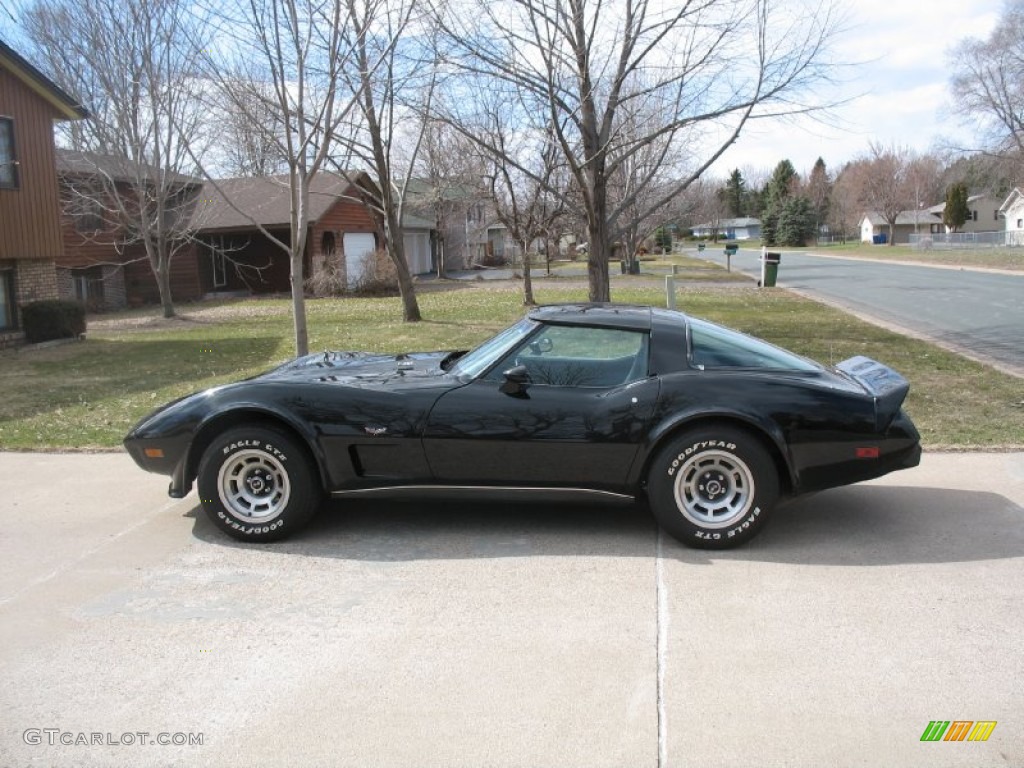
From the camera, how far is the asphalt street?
1360 cm

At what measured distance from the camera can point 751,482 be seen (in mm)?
4594

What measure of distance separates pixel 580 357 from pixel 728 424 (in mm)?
969

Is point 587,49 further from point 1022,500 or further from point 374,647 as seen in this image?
point 374,647

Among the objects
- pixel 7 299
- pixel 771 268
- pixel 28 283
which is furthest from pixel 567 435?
pixel 771 268

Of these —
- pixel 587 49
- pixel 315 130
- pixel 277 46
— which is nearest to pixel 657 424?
pixel 315 130

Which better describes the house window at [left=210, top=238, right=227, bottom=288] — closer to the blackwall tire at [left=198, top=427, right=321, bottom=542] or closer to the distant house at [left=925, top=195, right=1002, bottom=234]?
the blackwall tire at [left=198, top=427, right=321, bottom=542]

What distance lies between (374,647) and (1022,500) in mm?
4116

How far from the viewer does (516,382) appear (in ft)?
15.5

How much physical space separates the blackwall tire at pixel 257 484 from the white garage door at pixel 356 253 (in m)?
27.4

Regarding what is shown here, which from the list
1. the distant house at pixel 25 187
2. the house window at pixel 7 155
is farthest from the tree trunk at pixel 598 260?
the house window at pixel 7 155

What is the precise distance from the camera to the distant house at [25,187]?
56.3ft

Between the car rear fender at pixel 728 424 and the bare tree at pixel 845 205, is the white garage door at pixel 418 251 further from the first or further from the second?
the bare tree at pixel 845 205

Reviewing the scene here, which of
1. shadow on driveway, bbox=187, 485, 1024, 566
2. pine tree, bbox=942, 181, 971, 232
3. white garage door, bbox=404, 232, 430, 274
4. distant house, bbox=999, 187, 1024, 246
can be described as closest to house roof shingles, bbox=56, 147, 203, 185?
white garage door, bbox=404, 232, 430, 274

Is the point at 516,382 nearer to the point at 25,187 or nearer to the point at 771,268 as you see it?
the point at 25,187
